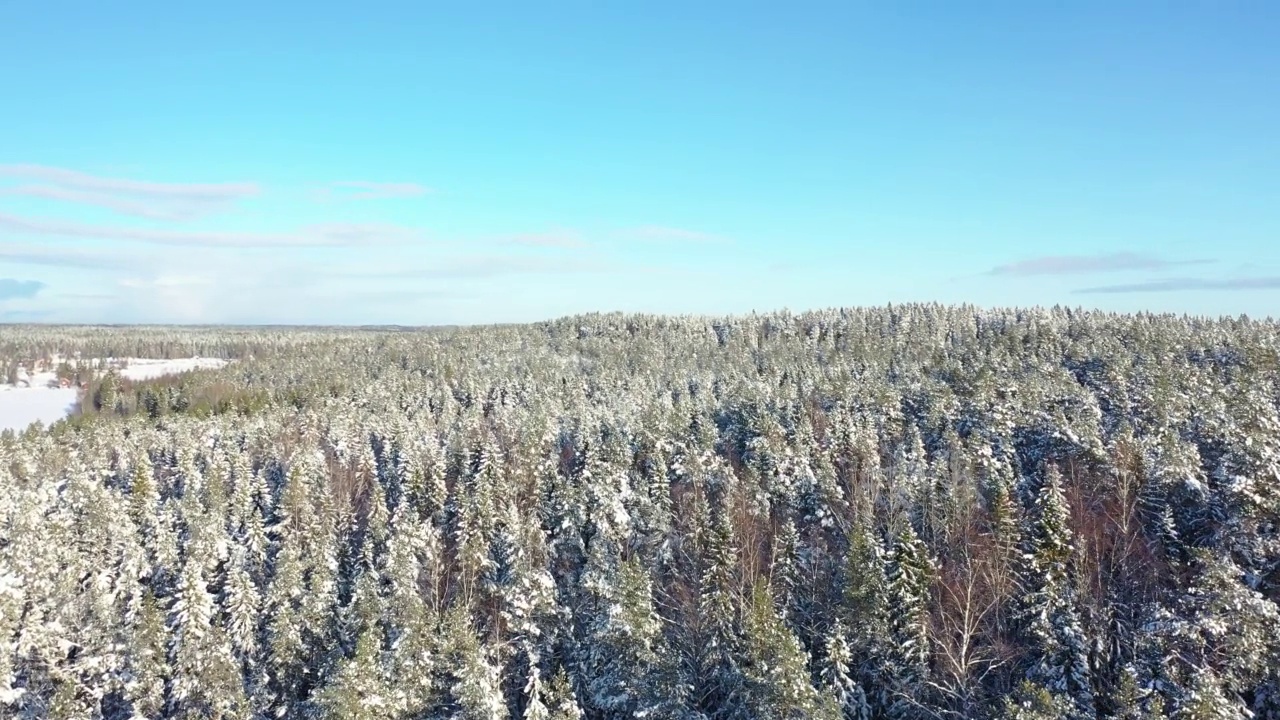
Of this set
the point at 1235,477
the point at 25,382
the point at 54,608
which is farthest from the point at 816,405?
A: the point at 25,382

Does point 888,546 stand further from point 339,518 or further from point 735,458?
point 339,518

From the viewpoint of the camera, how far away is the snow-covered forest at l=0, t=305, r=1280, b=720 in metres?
29.9

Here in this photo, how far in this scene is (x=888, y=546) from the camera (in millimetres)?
42500

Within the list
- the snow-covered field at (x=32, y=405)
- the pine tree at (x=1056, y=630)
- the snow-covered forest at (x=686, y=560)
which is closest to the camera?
the pine tree at (x=1056, y=630)

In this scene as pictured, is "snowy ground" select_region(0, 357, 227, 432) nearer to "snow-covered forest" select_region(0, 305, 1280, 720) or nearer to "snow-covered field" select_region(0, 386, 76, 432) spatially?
"snow-covered field" select_region(0, 386, 76, 432)

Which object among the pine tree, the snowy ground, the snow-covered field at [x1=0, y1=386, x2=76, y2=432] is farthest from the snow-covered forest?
the snowy ground

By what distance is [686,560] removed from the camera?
4769 cm

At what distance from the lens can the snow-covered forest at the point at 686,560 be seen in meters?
29.9

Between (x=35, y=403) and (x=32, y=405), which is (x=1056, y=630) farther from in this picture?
(x=35, y=403)

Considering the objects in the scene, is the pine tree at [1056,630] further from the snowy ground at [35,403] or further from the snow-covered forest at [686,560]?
the snowy ground at [35,403]

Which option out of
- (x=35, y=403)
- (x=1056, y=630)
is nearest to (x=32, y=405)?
(x=35, y=403)

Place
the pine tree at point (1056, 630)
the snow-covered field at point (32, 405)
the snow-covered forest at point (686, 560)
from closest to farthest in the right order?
the pine tree at point (1056, 630)
the snow-covered forest at point (686, 560)
the snow-covered field at point (32, 405)

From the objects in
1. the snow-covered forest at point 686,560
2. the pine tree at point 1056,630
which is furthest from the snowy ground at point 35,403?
the pine tree at point 1056,630

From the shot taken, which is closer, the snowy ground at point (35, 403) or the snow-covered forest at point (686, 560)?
the snow-covered forest at point (686, 560)
